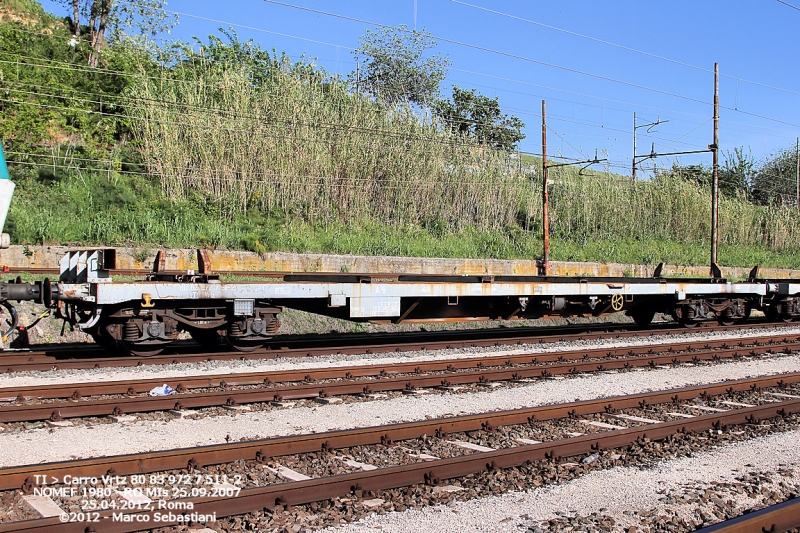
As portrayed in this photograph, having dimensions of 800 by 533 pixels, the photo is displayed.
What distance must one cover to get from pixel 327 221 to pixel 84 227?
8.49m

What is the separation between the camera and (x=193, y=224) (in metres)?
20.6

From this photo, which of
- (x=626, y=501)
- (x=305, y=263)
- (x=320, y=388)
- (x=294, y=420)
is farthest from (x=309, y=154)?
A: (x=626, y=501)

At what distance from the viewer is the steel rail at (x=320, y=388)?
7.45m

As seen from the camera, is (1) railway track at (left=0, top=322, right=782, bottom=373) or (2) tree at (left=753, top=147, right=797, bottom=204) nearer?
(1) railway track at (left=0, top=322, right=782, bottom=373)

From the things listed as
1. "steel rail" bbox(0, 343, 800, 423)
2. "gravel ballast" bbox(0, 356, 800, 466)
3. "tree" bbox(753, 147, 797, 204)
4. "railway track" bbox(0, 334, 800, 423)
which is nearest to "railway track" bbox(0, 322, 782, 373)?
"railway track" bbox(0, 334, 800, 423)

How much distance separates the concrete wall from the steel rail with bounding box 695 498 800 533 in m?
12.7

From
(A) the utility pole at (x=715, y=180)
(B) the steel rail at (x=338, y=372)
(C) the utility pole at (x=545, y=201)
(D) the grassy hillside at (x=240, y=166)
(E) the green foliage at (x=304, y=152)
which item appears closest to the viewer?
(B) the steel rail at (x=338, y=372)

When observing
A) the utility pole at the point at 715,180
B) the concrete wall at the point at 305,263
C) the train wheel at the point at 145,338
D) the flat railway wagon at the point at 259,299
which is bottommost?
the train wheel at the point at 145,338

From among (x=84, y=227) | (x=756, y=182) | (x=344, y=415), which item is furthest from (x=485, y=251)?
(x=756, y=182)

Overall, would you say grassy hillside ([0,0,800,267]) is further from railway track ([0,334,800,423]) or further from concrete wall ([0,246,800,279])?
railway track ([0,334,800,423])

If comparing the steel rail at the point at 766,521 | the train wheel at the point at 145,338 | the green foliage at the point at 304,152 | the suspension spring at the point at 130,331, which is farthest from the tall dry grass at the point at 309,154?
the steel rail at the point at 766,521

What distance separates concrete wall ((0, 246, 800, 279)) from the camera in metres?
16.5

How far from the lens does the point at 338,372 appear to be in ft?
33.7

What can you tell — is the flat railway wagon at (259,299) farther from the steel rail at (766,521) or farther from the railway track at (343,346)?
the steel rail at (766,521)
